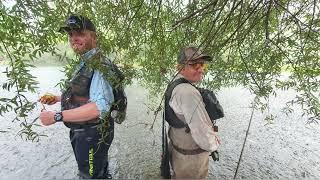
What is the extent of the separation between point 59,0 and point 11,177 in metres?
4.27

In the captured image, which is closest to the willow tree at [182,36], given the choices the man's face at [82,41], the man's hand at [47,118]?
the man's face at [82,41]

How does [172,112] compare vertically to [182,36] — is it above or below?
below

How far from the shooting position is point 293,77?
13.6 feet

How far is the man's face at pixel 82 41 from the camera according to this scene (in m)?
3.06

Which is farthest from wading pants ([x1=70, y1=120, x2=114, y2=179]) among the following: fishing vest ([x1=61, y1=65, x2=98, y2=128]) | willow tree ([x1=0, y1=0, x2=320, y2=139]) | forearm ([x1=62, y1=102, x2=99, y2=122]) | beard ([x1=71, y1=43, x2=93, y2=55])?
beard ([x1=71, y1=43, x2=93, y2=55])

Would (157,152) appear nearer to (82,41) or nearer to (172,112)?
(172,112)

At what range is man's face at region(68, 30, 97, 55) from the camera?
10.0 feet

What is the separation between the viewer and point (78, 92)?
328 centimetres

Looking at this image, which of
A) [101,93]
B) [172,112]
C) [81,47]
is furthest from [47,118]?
[172,112]

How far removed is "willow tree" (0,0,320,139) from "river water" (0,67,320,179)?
1260mm

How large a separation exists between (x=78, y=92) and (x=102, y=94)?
0.36 metres

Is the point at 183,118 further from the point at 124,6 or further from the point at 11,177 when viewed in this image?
the point at 11,177

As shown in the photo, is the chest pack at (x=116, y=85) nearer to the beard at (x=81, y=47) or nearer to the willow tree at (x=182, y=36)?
the willow tree at (x=182, y=36)

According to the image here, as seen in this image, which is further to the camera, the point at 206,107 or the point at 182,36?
the point at 182,36
